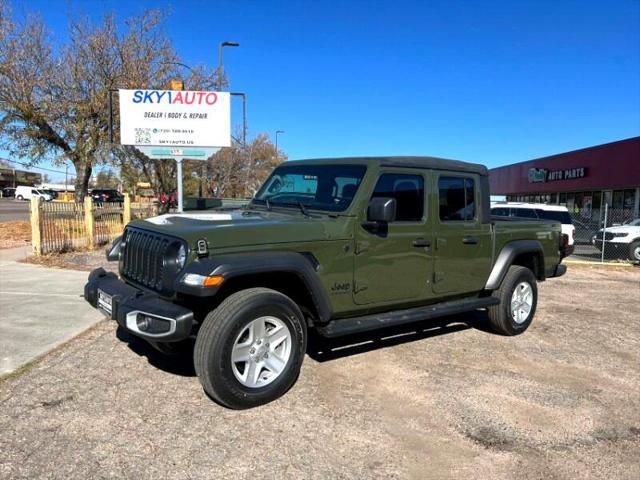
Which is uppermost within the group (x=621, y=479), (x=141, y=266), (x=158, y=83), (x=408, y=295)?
(x=158, y=83)

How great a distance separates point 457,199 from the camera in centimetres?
538

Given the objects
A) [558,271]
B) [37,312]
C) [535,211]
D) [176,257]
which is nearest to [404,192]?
[176,257]

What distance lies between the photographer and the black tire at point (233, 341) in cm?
357

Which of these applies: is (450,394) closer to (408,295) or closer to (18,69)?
(408,295)

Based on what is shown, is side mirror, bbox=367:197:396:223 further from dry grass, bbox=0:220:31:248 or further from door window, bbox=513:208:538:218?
dry grass, bbox=0:220:31:248

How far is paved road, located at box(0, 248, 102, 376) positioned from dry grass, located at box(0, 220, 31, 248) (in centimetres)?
536

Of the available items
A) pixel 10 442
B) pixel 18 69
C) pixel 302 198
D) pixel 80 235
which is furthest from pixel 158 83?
Result: pixel 10 442

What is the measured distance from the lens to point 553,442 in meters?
3.46

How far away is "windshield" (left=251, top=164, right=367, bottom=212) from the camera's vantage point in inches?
182

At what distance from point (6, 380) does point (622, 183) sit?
28.1m

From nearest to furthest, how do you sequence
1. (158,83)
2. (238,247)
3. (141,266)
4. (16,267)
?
(238,247), (141,266), (16,267), (158,83)

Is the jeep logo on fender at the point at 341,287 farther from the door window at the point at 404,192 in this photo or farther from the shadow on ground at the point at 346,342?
the shadow on ground at the point at 346,342

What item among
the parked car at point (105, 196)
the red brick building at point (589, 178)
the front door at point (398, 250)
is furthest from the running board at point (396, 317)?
the parked car at point (105, 196)

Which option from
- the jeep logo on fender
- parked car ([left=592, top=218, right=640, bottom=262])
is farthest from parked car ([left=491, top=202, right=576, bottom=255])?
the jeep logo on fender
